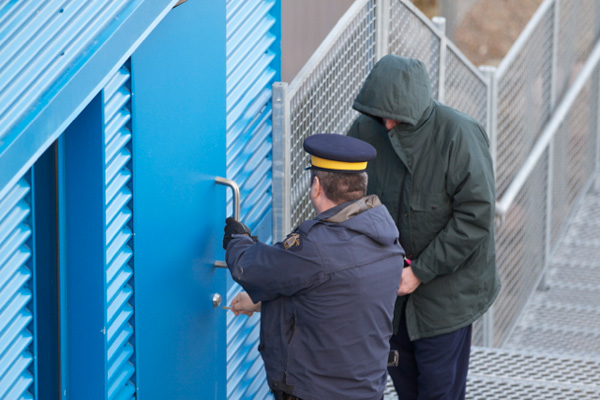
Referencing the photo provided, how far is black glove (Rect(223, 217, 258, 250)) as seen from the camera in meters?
3.23

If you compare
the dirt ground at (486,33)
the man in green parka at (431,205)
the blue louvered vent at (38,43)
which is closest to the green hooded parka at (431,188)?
the man in green parka at (431,205)

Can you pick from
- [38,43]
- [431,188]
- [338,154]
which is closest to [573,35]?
[431,188]

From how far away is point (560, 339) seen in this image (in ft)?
17.7

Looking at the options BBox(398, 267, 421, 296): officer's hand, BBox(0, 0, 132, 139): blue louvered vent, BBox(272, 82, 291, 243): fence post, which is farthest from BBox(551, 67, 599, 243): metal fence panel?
BBox(0, 0, 132, 139): blue louvered vent

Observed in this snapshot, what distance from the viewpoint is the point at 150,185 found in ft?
9.64

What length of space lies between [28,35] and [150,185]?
2.37 ft

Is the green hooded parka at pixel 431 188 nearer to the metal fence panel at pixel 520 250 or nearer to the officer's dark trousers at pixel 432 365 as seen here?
the officer's dark trousers at pixel 432 365


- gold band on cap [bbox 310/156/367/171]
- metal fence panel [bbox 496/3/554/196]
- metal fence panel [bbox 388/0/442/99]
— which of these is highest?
metal fence panel [bbox 496/3/554/196]

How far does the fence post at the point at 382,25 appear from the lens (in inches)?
156

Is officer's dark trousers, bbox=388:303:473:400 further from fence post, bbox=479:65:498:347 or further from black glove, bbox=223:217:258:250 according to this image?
fence post, bbox=479:65:498:347

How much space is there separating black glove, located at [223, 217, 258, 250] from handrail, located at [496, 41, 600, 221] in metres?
1.77

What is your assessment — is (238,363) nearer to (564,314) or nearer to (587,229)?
(564,314)

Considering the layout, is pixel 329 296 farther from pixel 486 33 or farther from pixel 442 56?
pixel 486 33

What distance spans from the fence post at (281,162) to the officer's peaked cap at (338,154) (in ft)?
1.31
